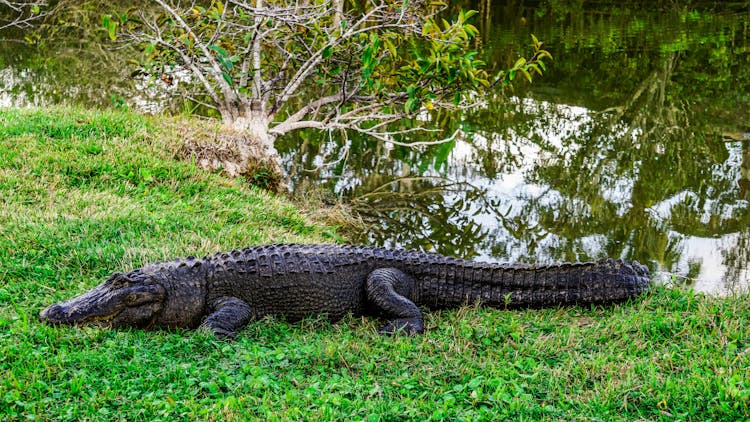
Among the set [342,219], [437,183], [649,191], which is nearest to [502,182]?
[437,183]

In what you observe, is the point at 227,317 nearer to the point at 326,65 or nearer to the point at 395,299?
the point at 395,299

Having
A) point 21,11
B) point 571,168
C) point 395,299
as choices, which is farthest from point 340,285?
point 571,168

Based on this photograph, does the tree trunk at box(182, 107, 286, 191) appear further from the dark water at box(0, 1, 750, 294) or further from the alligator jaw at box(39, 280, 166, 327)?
the alligator jaw at box(39, 280, 166, 327)

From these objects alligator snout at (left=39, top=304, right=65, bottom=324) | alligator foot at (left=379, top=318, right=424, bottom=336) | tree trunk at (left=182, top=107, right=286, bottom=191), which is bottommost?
alligator foot at (left=379, top=318, right=424, bottom=336)

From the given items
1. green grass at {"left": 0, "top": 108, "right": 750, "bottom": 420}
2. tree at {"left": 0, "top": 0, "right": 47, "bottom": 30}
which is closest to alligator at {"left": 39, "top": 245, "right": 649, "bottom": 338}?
green grass at {"left": 0, "top": 108, "right": 750, "bottom": 420}

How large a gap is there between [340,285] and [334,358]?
0.95m

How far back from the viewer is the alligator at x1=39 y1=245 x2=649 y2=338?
4.36m

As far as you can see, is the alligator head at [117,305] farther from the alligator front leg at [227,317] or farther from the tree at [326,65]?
the tree at [326,65]

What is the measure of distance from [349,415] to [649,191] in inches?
254

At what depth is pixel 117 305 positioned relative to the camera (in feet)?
13.7

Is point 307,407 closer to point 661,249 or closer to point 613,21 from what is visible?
point 661,249

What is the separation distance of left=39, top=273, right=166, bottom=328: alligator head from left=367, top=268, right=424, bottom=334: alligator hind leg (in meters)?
1.36

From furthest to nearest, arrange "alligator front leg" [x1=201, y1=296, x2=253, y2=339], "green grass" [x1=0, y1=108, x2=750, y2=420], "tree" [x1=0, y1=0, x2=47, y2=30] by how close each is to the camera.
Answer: "tree" [x1=0, y1=0, x2=47, y2=30] → "alligator front leg" [x1=201, y1=296, x2=253, y2=339] → "green grass" [x1=0, y1=108, x2=750, y2=420]

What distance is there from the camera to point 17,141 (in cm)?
690
